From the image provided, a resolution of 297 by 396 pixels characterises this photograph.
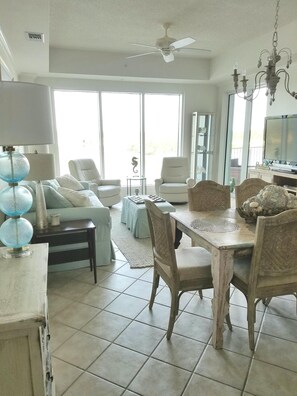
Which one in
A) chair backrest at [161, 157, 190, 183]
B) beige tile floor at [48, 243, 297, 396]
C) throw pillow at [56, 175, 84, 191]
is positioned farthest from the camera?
chair backrest at [161, 157, 190, 183]

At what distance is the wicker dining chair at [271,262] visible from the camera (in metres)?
1.75

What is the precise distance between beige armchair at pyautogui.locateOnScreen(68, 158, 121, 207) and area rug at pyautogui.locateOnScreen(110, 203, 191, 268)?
0.91m

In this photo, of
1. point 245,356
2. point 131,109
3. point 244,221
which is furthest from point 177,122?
point 245,356

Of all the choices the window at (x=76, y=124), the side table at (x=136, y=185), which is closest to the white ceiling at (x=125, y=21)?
the window at (x=76, y=124)

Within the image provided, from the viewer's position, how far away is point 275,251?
184 cm

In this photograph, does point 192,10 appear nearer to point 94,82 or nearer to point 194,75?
point 194,75

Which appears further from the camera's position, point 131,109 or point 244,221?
point 131,109

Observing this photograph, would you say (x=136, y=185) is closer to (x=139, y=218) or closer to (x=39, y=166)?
Result: (x=139, y=218)

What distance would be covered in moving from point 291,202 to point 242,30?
3.46m

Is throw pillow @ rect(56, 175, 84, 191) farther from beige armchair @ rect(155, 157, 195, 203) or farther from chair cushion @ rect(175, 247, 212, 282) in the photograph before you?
chair cushion @ rect(175, 247, 212, 282)

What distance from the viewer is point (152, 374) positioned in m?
1.81

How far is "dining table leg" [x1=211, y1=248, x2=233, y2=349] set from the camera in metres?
1.88

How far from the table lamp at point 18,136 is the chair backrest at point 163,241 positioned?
0.82m

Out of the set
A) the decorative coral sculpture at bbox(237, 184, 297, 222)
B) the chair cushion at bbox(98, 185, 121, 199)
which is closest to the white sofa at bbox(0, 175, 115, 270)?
the decorative coral sculpture at bbox(237, 184, 297, 222)
